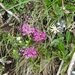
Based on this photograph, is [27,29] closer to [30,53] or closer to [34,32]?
[34,32]

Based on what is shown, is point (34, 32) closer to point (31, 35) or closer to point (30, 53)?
point (31, 35)

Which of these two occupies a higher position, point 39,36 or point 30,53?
point 39,36

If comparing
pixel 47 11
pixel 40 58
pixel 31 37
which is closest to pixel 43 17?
pixel 47 11

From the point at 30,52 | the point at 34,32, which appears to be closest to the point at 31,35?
the point at 34,32

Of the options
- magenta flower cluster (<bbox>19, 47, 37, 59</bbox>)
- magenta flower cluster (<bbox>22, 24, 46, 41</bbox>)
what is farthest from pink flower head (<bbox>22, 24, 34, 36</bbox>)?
magenta flower cluster (<bbox>19, 47, 37, 59</bbox>)

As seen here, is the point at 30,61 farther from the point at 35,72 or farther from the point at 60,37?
the point at 60,37

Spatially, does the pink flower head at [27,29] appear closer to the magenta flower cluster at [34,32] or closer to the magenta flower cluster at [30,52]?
the magenta flower cluster at [34,32]

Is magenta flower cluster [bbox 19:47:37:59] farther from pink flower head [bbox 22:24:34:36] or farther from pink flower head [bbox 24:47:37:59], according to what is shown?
pink flower head [bbox 22:24:34:36]

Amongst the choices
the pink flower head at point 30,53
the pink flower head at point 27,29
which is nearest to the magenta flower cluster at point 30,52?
the pink flower head at point 30,53
